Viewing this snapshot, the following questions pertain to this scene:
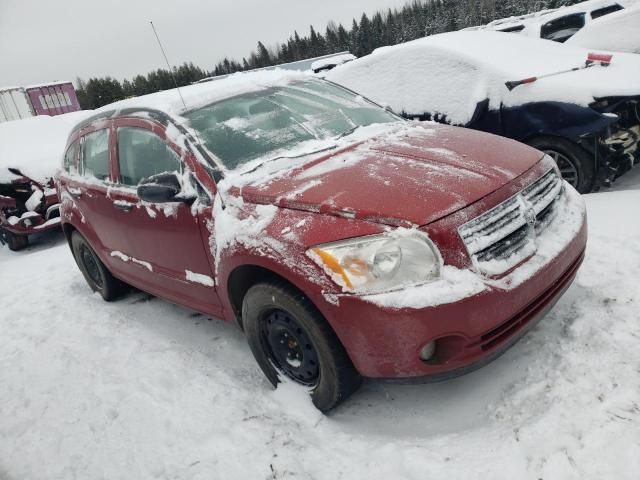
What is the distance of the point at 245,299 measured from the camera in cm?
253

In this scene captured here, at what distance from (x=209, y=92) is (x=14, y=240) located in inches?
233

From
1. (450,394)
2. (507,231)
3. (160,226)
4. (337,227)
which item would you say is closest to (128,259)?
(160,226)

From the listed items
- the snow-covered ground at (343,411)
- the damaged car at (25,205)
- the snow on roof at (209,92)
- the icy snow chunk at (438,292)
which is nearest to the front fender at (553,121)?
the snow-covered ground at (343,411)

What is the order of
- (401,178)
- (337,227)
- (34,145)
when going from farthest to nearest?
(34,145) < (401,178) < (337,227)

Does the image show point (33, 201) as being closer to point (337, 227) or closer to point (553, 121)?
point (337, 227)

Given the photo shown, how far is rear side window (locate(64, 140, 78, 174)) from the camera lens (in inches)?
169

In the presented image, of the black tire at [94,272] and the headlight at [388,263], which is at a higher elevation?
the headlight at [388,263]

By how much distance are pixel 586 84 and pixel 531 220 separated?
283 centimetres

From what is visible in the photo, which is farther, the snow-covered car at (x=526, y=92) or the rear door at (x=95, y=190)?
the snow-covered car at (x=526, y=92)

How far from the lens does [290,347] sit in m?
2.52

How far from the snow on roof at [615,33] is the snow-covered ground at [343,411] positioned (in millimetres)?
4633

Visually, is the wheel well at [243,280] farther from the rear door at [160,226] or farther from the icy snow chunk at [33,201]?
the icy snow chunk at [33,201]

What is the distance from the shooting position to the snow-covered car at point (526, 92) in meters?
4.13

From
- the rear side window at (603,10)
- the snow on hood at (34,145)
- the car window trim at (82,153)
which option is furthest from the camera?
the rear side window at (603,10)
